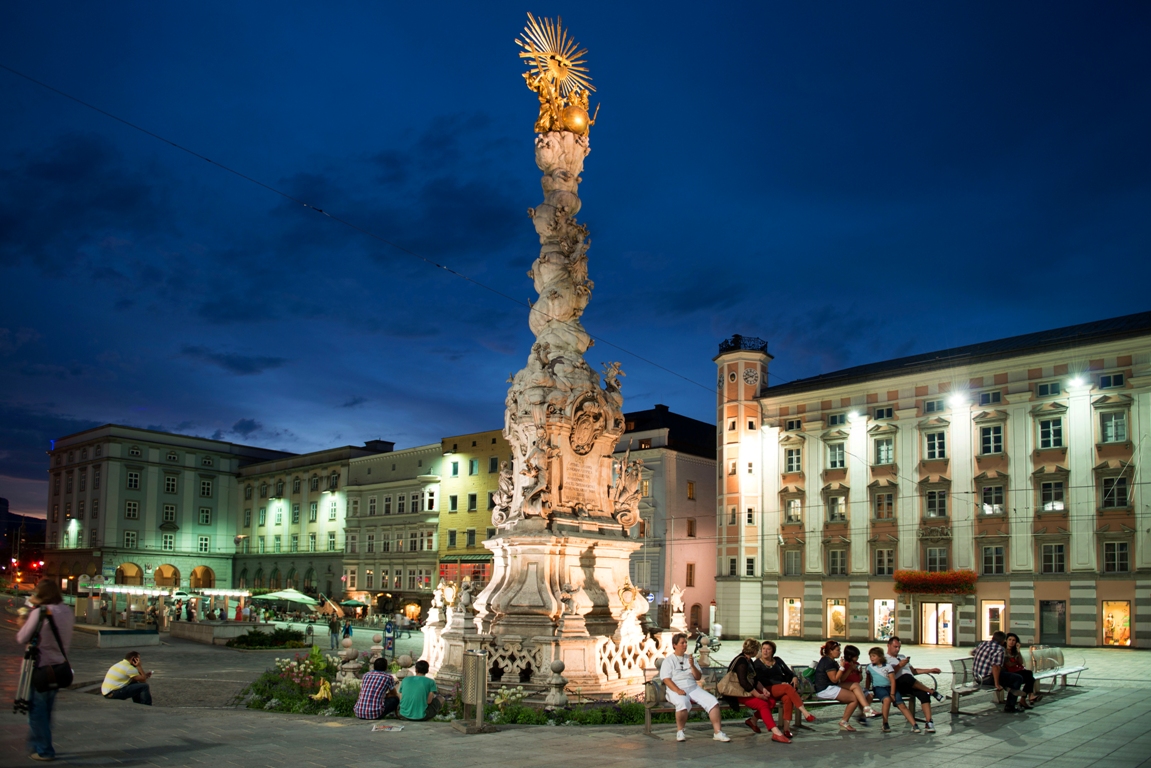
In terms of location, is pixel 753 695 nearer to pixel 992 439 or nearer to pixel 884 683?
pixel 884 683

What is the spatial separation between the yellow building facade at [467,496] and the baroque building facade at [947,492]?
18.3 m

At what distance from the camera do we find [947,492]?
146 ft

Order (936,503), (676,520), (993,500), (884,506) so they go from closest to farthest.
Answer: (993,500), (936,503), (884,506), (676,520)

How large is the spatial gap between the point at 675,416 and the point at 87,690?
4894cm

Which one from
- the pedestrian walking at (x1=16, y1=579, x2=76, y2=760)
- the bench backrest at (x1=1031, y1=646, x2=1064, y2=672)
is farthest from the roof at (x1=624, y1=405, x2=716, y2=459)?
the pedestrian walking at (x1=16, y1=579, x2=76, y2=760)

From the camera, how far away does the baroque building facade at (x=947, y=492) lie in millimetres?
39656

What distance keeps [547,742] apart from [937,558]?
119 feet

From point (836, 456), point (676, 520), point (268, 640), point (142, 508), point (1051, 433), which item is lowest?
point (268, 640)

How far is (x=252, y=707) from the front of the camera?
16312 millimetres

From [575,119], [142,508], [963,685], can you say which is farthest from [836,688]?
[142,508]

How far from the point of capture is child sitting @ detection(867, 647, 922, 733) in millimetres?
13211

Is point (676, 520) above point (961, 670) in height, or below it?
above

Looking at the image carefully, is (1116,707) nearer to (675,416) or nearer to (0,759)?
(0,759)

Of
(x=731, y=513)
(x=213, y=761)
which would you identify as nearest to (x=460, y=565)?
(x=731, y=513)
